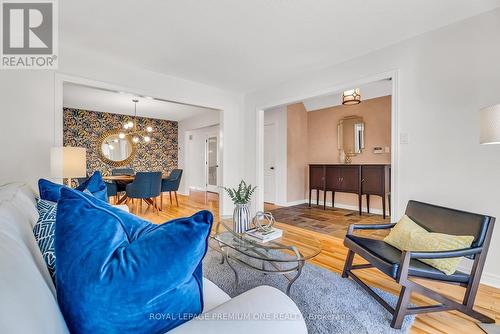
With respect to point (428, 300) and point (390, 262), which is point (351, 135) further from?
point (390, 262)

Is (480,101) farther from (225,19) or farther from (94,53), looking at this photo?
(94,53)

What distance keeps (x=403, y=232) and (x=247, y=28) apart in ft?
7.43

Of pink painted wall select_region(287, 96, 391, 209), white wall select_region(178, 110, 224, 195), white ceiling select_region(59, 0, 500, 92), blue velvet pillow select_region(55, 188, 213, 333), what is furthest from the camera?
white wall select_region(178, 110, 224, 195)

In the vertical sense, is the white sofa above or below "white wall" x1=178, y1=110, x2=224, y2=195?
below

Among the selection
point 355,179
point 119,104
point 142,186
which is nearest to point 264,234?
point 355,179

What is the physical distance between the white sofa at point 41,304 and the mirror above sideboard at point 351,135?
4.53 m

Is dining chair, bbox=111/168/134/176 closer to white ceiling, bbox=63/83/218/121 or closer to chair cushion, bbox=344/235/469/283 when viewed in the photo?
white ceiling, bbox=63/83/218/121

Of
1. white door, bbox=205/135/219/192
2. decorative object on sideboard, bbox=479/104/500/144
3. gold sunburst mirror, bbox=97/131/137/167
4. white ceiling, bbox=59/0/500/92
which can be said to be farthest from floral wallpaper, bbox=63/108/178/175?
decorative object on sideboard, bbox=479/104/500/144

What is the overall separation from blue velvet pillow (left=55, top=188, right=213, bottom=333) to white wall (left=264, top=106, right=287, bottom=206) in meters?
4.73

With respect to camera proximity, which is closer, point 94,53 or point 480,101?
point 480,101

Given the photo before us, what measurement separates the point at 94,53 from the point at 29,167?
4.81ft

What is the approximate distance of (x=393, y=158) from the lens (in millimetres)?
2529

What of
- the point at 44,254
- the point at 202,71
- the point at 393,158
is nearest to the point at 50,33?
the point at 202,71

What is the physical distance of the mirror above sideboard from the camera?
4715mm
